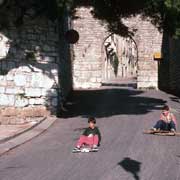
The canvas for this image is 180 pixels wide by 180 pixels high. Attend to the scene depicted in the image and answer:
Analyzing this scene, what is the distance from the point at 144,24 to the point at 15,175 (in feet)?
88.5

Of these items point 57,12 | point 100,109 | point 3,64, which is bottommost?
point 100,109

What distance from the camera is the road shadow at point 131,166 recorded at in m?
8.89

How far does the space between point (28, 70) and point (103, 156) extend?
762cm

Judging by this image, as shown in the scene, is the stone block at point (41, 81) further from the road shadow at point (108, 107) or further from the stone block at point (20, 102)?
the road shadow at point (108, 107)

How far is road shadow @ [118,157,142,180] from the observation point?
350 inches

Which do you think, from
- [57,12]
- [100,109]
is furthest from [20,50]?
[100,109]

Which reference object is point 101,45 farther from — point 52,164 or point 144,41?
point 52,164

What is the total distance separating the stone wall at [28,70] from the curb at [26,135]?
72 centimetres

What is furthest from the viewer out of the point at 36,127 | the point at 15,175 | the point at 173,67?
the point at 173,67

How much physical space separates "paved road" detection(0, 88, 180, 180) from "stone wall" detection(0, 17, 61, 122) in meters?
1.04

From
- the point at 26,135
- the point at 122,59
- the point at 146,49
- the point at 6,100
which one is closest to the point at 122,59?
the point at 122,59

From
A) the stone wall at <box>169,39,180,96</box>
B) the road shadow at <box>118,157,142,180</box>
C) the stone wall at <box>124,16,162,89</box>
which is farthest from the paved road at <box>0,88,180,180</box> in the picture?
the stone wall at <box>124,16,162,89</box>

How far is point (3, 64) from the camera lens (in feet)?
57.5

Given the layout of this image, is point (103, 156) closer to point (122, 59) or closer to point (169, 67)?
point (169, 67)
